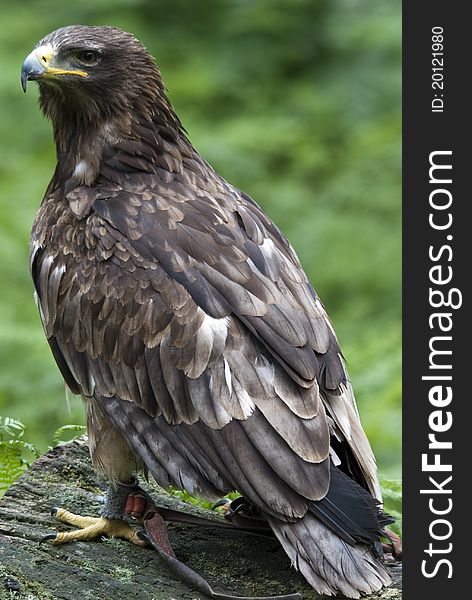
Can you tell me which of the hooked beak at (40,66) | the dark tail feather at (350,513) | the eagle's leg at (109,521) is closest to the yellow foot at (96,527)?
the eagle's leg at (109,521)

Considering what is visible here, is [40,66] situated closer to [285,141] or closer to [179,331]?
[179,331]

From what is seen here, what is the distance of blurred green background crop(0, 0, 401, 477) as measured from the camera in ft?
27.5

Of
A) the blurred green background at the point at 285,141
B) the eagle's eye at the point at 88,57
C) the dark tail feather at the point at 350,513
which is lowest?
the dark tail feather at the point at 350,513

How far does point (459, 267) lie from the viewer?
5.63 metres

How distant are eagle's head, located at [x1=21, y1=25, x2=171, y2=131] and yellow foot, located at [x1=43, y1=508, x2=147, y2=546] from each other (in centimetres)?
194

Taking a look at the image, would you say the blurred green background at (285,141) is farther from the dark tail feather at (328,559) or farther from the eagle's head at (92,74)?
the dark tail feather at (328,559)

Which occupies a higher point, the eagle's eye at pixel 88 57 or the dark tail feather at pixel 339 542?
the eagle's eye at pixel 88 57

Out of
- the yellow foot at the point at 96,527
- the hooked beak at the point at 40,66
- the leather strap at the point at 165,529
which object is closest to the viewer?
the leather strap at the point at 165,529

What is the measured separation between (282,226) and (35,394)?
3291mm

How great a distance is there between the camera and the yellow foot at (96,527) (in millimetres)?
5316

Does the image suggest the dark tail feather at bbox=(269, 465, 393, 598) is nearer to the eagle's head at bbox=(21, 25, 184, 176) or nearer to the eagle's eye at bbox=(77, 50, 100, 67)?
the eagle's head at bbox=(21, 25, 184, 176)

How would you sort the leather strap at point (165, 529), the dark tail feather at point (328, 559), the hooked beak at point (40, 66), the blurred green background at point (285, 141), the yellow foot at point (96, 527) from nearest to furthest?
the dark tail feather at point (328, 559), the leather strap at point (165, 529), the yellow foot at point (96, 527), the hooked beak at point (40, 66), the blurred green background at point (285, 141)

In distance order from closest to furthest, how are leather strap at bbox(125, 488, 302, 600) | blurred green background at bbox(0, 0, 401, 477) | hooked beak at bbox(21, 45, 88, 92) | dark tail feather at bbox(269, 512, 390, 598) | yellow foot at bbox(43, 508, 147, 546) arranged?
dark tail feather at bbox(269, 512, 390, 598) < leather strap at bbox(125, 488, 302, 600) < yellow foot at bbox(43, 508, 147, 546) < hooked beak at bbox(21, 45, 88, 92) < blurred green background at bbox(0, 0, 401, 477)

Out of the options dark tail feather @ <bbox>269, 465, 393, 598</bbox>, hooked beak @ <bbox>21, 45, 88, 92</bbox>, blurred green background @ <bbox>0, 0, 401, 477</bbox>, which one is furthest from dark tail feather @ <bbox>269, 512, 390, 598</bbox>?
blurred green background @ <bbox>0, 0, 401, 477</bbox>
